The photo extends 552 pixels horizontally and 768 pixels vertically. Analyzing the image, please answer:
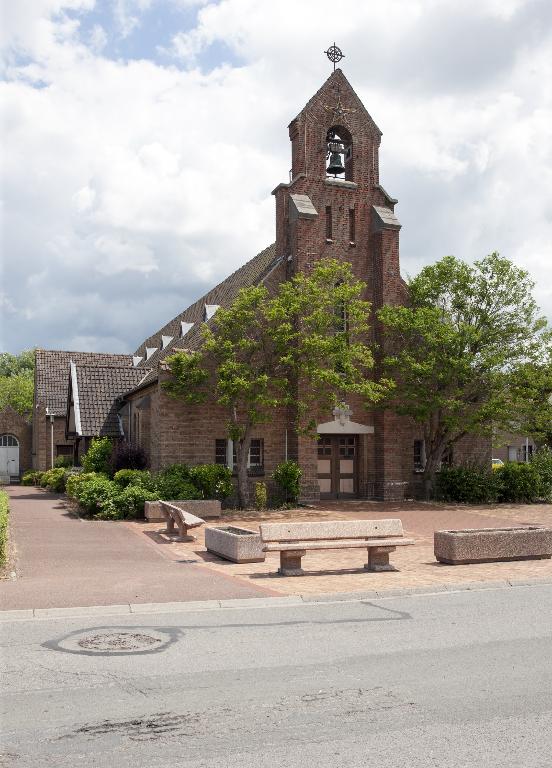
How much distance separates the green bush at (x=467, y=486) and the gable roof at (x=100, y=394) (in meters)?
13.4

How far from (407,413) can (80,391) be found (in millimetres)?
14265

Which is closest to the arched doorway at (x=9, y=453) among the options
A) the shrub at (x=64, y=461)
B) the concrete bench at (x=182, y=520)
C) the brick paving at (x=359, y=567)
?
the shrub at (x=64, y=461)

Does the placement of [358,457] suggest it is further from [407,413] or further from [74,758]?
[74,758]

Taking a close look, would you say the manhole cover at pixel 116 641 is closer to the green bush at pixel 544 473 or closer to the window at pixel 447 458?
the window at pixel 447 458

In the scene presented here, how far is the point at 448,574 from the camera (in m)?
13.0

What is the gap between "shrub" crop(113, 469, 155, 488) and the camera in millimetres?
23291

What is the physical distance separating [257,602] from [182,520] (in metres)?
6.57

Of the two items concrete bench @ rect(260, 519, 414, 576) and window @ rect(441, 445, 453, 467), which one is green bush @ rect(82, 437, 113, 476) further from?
concrete bench @ rect(260, 519, 414, 576)

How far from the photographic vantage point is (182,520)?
1688 centimetres

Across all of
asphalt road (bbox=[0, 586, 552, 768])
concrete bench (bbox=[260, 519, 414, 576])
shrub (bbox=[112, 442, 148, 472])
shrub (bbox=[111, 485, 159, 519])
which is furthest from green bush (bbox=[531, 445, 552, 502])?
asphalt road (bbox=[0, 586, 552, 768])

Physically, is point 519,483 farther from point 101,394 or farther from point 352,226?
point 101,394

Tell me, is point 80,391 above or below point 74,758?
above

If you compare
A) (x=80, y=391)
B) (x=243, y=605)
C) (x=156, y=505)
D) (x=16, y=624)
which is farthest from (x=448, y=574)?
(x=80, y=391)

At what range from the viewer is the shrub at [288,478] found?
2623 centimetres
